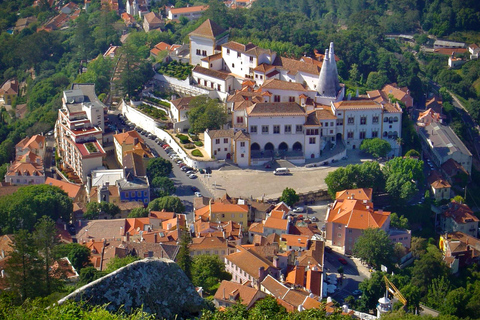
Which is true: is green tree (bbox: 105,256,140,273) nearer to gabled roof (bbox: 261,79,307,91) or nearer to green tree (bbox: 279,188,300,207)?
green tree (bbox: 279,188,300,207)

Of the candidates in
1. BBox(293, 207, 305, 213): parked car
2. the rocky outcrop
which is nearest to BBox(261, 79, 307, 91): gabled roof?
BBox(293, 207, 305, 213): parked car

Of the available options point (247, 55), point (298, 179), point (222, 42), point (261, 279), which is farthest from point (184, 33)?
point (261, 279)

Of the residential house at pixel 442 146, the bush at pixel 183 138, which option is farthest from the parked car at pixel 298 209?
the residential house at pixel 442 146

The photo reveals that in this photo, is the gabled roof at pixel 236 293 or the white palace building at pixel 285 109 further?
the white palace building at pixel 285 109

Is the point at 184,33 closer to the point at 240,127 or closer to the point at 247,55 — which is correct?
the point at 247,55

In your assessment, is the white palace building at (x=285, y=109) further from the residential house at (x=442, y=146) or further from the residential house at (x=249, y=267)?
the residential house at (x=249, y=267)
